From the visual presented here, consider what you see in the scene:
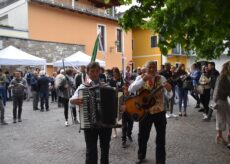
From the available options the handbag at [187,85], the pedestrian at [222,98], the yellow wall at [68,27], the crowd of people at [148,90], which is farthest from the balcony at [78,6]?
the pedestrian at [222,98]

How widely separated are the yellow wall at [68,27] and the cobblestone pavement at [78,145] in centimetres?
1578

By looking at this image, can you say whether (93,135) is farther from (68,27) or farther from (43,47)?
(68,27)

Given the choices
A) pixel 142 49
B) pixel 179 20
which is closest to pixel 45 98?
pixel 179 20

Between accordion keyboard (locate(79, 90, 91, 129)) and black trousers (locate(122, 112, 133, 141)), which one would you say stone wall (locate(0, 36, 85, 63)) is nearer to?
black trousers (locate(122, 112, 133, 141))

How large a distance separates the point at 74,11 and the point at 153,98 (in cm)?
2503

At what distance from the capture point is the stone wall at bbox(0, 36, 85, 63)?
78.1ft

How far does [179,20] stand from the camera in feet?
14.5

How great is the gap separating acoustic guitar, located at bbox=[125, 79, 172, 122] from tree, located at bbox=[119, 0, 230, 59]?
3.24ft

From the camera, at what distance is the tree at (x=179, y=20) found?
14.2 feet

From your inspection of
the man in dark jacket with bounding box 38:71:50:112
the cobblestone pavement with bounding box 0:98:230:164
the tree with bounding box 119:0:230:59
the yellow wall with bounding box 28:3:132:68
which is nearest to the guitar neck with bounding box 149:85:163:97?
the tree with bounding box 119:0:230:59

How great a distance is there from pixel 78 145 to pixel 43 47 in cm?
1903

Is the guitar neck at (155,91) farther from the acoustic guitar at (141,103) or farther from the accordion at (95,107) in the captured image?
the accordion at (95,107)

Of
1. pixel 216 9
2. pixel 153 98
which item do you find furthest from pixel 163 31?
pixel 153 98

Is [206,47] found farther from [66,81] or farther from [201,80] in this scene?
[66,81]
